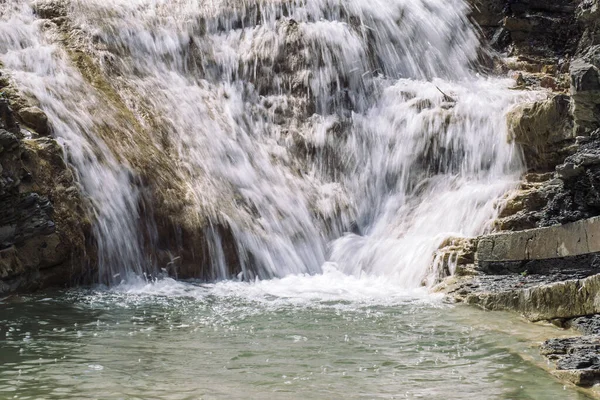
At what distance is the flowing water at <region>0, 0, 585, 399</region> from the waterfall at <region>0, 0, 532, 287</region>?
0.04m

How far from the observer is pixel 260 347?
23.1 ft

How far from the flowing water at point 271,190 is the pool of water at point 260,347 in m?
0.03

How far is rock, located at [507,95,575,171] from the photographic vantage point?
1215 centimetres

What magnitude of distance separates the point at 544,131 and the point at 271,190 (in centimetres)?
431

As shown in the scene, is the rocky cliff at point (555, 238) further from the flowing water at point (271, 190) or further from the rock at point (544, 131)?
the flowing water at point (271, 190)

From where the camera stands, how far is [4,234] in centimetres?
931

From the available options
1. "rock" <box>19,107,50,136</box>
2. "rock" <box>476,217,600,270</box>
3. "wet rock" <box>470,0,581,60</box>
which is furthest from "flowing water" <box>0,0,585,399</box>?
"rock" <box>476,217,600,270</box>

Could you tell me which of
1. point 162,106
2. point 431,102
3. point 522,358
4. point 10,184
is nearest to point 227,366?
point 522,358

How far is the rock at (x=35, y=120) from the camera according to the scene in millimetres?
10820

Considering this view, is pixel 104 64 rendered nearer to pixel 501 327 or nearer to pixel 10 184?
pixel 10 184

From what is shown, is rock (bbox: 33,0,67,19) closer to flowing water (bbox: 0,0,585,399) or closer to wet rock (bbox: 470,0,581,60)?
flowing water (bbox: 0,0,585,399)

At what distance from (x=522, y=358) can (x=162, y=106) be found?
8.20 m

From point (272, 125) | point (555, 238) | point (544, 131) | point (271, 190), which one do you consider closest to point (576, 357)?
point (555, 238)

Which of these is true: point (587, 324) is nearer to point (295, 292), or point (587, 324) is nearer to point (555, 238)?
point (555, 238)
